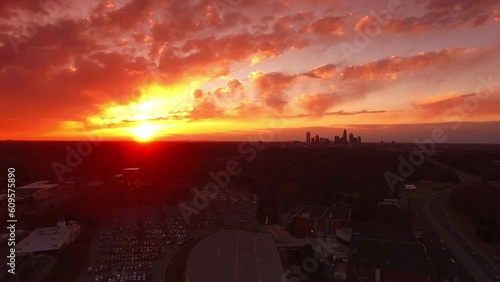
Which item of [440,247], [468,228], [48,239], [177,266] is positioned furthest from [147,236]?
[468,228]

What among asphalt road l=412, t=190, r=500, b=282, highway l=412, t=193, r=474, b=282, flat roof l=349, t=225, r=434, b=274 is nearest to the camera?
flat roof l=349, t=225, r=434, b=274

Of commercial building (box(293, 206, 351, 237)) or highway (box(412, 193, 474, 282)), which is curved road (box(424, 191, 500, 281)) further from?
commercial building (box(293, 206, 351, 237))

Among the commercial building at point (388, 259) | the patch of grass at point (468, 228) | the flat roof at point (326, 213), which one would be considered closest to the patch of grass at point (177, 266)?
the flat roof at point (326, 213)

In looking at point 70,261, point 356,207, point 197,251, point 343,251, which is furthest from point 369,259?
point 70,261

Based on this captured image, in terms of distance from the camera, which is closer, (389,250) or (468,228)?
(389,250)

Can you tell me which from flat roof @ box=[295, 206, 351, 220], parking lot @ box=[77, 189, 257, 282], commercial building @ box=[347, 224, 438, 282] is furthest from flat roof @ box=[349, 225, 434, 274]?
parking lot @ box=[77, 189, 257, 282]

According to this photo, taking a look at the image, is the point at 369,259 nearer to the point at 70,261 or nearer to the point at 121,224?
the point at 70,261

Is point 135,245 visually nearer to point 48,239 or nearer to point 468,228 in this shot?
point 48,239

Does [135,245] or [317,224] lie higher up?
[317,224]
